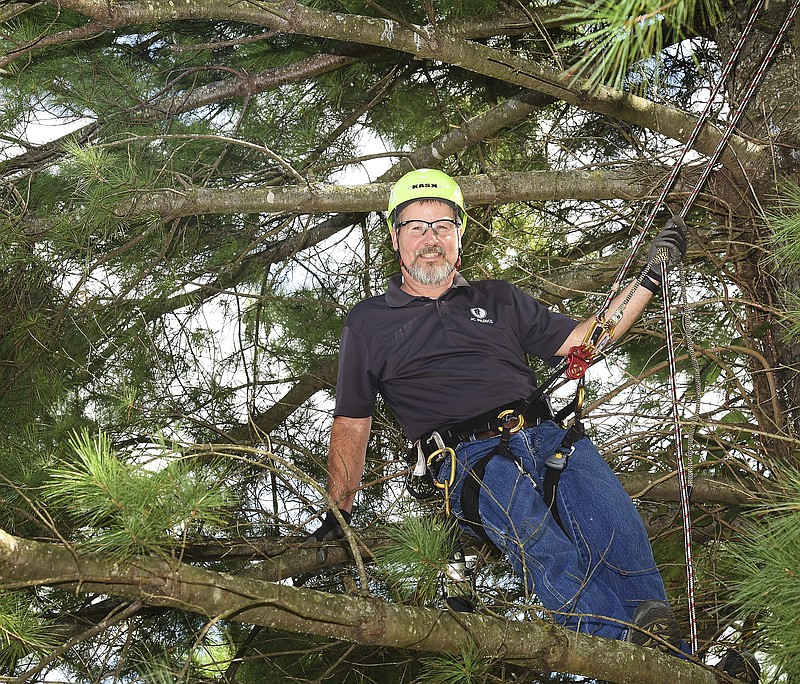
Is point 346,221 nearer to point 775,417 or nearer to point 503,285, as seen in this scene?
point 503,285

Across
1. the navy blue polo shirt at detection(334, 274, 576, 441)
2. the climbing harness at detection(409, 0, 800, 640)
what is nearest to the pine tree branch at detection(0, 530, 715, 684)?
the climbing harness at detection(409, 0, 800, 640)

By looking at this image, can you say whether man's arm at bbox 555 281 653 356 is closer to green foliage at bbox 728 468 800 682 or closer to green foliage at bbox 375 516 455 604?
green foliage at bbox 375 516 455 604

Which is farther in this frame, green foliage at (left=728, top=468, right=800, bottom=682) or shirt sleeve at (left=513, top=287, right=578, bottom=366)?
shirt sleeve at (left=513, top=287, right=578, bottom=366)

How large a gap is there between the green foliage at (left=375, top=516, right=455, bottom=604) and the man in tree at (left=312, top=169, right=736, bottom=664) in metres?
0.20

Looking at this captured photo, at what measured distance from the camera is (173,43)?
420 cm

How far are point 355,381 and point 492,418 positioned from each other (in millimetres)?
492

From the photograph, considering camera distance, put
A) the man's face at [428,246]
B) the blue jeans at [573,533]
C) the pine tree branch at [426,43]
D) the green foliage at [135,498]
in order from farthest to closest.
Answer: the man's face at [428,246] < the pine tree branch at [426,43] < the blue jeans at [573,533] < the green foliage at [135,498]

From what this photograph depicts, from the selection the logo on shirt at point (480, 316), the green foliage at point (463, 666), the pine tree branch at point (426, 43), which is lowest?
the green foliage at point (463, 666)

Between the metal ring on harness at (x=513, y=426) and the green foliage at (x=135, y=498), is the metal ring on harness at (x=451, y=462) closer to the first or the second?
the metal ring on harness at (x=513, y=426)

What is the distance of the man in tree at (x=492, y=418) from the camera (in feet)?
7.80

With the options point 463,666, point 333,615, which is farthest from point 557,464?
point 333,615

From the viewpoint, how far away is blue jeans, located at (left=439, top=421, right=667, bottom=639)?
92.2 inches

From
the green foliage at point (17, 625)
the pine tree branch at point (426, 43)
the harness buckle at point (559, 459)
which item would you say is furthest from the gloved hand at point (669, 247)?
the green foliage at point (17, 625)

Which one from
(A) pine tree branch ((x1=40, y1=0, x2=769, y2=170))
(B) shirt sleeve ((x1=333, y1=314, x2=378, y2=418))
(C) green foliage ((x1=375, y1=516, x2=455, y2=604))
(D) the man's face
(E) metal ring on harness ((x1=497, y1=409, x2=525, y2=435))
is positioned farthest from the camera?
(D) the man's face
